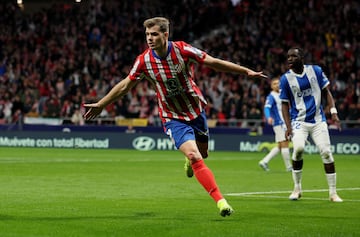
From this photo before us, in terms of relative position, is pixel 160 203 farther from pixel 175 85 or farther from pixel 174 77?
pixel 174 77

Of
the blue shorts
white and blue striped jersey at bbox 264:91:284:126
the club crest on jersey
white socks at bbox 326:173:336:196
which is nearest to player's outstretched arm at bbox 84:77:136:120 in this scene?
the club crest on jersey

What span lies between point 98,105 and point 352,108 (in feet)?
74.8

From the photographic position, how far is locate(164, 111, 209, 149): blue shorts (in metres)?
11.1

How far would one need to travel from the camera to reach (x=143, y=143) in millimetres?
34656

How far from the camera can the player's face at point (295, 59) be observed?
13.7 metres

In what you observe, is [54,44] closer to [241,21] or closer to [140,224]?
[241,21]

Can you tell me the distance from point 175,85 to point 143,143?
2351cm

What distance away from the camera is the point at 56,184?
16531 mm

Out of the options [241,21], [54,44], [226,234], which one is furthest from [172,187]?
[54,44]

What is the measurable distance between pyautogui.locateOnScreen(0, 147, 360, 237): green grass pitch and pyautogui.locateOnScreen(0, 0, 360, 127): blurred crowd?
39.7ft

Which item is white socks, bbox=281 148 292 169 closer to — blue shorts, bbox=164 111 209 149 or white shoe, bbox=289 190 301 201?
white shoe, bbox=289 190 301 201

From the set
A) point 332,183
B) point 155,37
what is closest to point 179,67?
point 155,37

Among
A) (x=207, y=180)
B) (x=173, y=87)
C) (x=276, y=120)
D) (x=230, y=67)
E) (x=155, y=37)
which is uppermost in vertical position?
(x=155, y=37)

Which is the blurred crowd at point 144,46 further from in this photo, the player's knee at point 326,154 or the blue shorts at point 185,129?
the blue shorts at point 185,129
